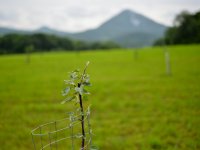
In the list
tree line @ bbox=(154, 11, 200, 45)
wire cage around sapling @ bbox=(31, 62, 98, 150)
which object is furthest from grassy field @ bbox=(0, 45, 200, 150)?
tree line @ bbox=(154, 11, 200, 45)

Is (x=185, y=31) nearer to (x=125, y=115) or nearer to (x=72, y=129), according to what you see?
(x=125, y=115)

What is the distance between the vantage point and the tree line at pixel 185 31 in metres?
62.9

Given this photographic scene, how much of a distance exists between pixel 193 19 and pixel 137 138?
67.5 m

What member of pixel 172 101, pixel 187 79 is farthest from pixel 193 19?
pixel 172 101

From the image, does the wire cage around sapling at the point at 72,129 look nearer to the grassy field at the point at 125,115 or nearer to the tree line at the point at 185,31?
the grassy field at the point at 125,115

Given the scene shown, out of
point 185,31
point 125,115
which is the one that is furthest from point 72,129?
point 185,31

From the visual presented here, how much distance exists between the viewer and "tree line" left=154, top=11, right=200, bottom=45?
6288cm

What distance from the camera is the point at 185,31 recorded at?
64812 millimetres

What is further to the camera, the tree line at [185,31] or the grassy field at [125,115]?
the tree line at [185,31]

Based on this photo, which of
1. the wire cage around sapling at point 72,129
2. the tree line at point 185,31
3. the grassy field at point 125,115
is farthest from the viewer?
the tree line at point 185,31

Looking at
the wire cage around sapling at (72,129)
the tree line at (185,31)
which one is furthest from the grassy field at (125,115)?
the tree line at (185,31)

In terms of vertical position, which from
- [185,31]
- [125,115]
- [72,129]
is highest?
[185,31]

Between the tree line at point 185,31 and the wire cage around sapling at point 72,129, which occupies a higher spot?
the tree line at point 185,31

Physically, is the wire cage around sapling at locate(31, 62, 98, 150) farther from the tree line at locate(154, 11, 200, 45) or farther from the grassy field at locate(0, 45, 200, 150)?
the tree line at locate(154, 11, 200, 45)
